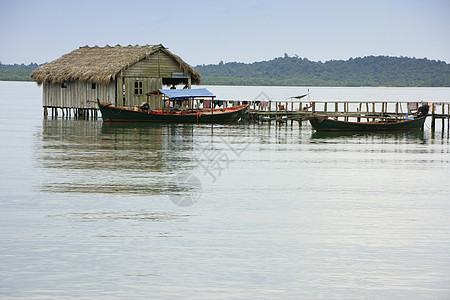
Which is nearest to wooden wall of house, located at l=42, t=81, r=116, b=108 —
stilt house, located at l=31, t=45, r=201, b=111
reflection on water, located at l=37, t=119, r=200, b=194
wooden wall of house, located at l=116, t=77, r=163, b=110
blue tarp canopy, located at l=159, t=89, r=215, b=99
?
stilt house, located at l=31, t=45, r=201, b=111

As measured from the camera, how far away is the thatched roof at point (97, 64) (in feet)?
150

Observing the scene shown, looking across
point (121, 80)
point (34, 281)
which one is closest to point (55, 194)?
point (34, 281)

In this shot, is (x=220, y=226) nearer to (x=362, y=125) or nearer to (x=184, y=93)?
(x=362, y=125)

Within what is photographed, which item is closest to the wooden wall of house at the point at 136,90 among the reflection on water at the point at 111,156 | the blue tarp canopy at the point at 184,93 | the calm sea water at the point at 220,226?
the blue tarp canopy at the point at 184,93

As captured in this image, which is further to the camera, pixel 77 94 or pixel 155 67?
pixel 77 94

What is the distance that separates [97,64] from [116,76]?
285 cm

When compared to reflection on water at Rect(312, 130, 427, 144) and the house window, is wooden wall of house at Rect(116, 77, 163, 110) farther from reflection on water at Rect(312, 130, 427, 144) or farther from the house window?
reflection on water at Rect(312, 130, 427, 144)

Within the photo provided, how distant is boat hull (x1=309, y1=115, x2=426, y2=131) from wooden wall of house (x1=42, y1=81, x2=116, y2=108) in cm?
1461

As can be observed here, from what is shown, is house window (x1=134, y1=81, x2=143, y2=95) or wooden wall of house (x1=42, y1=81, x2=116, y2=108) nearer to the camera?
house window (x1=134, y1=81, x2=143, y2=95)

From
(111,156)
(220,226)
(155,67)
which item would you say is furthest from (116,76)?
(220,226)

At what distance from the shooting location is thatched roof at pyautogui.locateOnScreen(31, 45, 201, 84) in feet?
150

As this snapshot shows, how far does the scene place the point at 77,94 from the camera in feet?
163

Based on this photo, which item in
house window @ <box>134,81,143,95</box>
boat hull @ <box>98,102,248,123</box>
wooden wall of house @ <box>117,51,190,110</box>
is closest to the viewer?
boat hull @ <box>98,102,248,123</box>

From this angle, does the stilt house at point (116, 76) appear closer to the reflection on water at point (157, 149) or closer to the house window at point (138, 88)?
the house window at point (138, 88)
